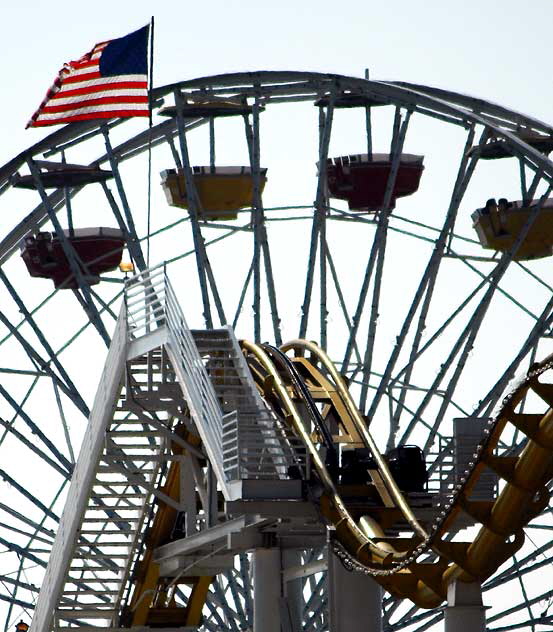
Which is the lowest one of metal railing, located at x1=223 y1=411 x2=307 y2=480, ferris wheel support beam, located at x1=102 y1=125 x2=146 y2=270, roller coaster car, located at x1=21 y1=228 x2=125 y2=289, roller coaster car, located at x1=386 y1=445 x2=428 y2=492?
metal railing, located at x1=223 y1=411 x2=307 y2=480

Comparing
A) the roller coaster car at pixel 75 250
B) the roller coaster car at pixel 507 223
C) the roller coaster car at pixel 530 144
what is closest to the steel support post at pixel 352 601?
the roller coaster car at pixel 530 144

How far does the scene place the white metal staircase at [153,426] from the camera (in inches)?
1309

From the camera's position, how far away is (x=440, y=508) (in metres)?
33.9

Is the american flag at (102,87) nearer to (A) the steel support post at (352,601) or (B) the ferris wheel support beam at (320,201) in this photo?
(B) the ferris wheel support beam at (320,201)

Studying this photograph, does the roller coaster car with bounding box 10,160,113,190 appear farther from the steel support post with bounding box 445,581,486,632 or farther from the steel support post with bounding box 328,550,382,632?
the steel support post with bounding box 445,581,486,632

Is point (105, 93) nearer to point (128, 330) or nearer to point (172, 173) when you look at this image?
point (128, 330)

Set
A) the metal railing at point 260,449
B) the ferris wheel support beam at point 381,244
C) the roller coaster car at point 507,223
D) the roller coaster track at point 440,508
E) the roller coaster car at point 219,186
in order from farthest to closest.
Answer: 1. the roller coaster car at point 507,223
2. the roller coaster car at point 219,186
3. the ferris wheel support beam at point 381,244
4. the metal railing at point 260,449
5. the roller coaster track at point 440,508

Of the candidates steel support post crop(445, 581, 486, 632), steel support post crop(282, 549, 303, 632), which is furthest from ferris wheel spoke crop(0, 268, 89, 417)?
steel support post crop(445, 581, 486, 632)

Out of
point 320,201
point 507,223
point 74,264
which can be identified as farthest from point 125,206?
point 507,223

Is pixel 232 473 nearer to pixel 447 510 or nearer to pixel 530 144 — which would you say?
pixel 447 510

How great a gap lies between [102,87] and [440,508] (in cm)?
1255

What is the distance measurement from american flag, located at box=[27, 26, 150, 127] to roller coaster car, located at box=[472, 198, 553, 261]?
14.2 m

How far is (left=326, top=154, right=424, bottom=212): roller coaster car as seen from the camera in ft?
172

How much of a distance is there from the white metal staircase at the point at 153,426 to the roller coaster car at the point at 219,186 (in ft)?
39.4
